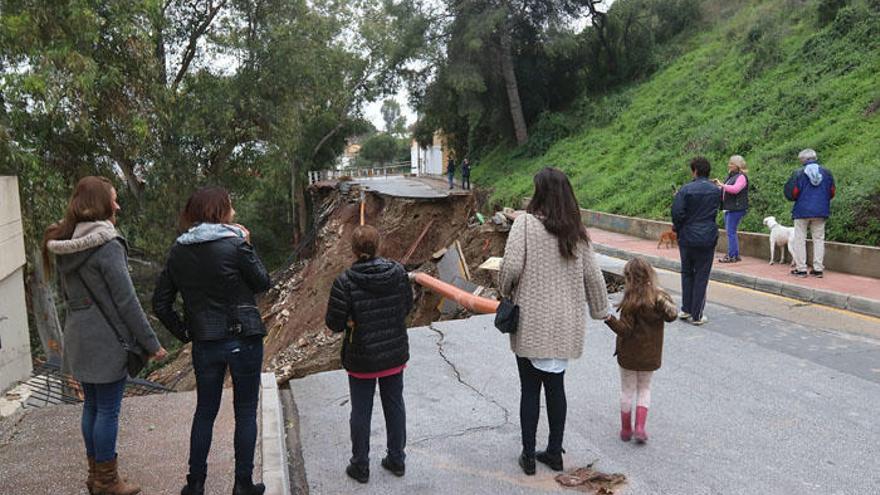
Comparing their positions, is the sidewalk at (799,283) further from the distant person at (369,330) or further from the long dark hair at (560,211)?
the distant person at (369,330)

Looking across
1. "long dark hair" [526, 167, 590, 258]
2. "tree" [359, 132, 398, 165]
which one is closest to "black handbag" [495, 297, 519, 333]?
"long dark hair" [526, 167, 590, 258]

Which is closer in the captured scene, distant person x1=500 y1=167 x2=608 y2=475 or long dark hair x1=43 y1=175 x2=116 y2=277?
long dark hair x1=43 y1=175 x2=116 y2=277

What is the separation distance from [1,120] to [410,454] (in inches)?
348

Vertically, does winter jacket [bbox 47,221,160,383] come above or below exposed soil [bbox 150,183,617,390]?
above

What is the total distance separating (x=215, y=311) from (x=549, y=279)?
184 cm

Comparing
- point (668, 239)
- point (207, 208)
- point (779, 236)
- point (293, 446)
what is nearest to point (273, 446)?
point (293, 446)

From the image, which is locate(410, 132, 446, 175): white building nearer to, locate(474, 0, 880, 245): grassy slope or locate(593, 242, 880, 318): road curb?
locate(474, 0, 880, 245): grassy slope

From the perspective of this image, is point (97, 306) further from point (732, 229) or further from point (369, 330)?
point (732, 229)

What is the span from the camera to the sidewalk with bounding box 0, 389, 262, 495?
3.68 metres

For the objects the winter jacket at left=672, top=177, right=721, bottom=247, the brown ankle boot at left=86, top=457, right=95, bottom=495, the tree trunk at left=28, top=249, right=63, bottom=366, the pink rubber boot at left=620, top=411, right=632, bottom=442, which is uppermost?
the winter jacket at left=672, top=177, right=721, bottom=247

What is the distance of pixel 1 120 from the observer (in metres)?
9.45

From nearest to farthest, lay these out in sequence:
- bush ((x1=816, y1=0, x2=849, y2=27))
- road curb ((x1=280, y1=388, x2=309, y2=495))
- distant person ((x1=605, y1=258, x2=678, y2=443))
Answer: road curb ((x1=280, y1=388, x2=309, y2=495)) → distant person ((x1=605, y1=258, x2=678, y2=443)) → bush ((x1=816, y1=0, x2=849, y2=27))

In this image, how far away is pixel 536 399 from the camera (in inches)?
150

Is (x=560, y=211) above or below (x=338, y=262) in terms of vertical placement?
above
